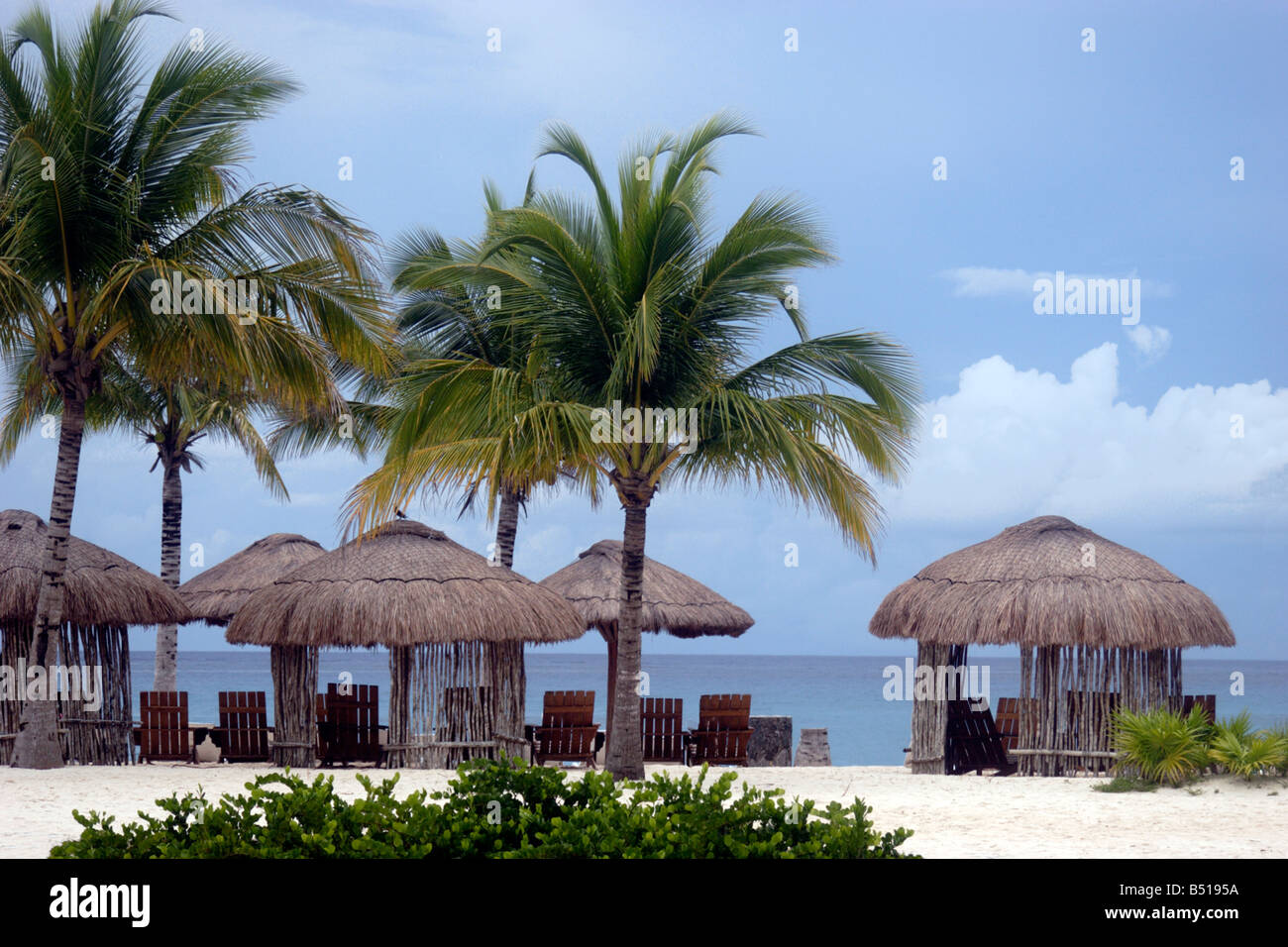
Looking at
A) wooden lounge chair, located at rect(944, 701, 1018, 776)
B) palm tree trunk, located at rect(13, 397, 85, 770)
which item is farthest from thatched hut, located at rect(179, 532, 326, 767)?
wooden lounge chair, located at rect(944, 701, 1018, 776)

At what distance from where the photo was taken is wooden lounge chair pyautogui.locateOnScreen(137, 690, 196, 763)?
51.5 feet

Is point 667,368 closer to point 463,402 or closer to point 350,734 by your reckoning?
point 463,402

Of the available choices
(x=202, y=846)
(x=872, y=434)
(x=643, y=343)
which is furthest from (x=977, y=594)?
(x=202, y=846)

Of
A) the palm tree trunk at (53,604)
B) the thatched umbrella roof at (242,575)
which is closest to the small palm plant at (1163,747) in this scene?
the palm tree trunk at (53,604)

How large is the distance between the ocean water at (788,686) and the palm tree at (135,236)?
28501 millimetres

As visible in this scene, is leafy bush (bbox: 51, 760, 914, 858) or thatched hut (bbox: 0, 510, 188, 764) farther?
thatched hut (bbox: 0, 510, 188, 764)

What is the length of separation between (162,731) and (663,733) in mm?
6225

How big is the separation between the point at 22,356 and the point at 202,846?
15973mm

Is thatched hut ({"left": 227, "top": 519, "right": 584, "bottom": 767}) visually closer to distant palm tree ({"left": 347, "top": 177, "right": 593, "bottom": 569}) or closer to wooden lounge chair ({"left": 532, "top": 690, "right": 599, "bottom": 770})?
wooden lounge chair ({"left": 532, "top": 690, "right": 599, "bottom": 770})

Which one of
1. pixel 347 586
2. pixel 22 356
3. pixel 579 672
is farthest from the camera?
pixel 579 672

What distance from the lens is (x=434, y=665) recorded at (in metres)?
15.0

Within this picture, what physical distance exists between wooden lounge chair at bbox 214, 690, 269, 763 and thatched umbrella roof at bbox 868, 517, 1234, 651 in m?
7.82

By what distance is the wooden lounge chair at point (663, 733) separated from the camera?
16.9m

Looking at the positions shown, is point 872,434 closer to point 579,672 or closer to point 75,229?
point 75,229
